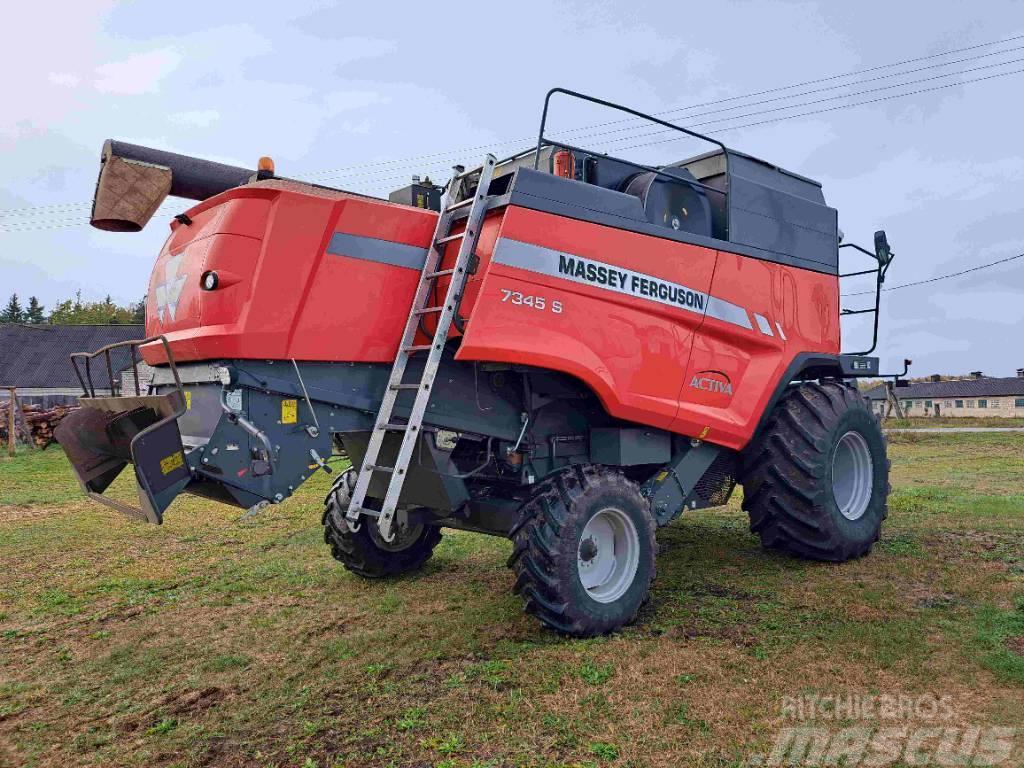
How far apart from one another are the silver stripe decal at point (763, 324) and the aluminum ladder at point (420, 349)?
101 inches

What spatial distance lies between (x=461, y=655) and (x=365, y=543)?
1822 mm

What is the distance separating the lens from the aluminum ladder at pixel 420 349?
455 cm

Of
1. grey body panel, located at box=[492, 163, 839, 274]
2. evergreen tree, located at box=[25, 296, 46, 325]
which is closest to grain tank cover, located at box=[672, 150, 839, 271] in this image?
grey body panel, located at box=[492, 163, 839, 274]

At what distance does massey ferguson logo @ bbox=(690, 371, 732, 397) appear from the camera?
5.67m

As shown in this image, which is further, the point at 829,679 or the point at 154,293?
the point at 154,293

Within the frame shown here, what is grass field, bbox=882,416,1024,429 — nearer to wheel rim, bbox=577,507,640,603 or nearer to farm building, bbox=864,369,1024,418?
farm building, bbox=864,369,1024,418

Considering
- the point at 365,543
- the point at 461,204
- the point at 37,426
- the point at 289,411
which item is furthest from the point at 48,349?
the point at 461,204

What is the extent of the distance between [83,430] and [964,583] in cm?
620

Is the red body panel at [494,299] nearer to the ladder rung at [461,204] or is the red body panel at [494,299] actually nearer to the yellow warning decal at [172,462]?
the ladder rung at [461,204]

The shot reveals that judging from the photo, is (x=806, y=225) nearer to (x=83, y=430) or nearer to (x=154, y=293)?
(x=154, y=293)

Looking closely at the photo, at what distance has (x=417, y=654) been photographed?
178 inches

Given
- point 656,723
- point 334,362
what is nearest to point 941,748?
point 656,723

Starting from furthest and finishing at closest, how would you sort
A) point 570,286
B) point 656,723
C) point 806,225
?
point 806,225 < point 570,286 < point 656,723

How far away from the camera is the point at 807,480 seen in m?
6.09
